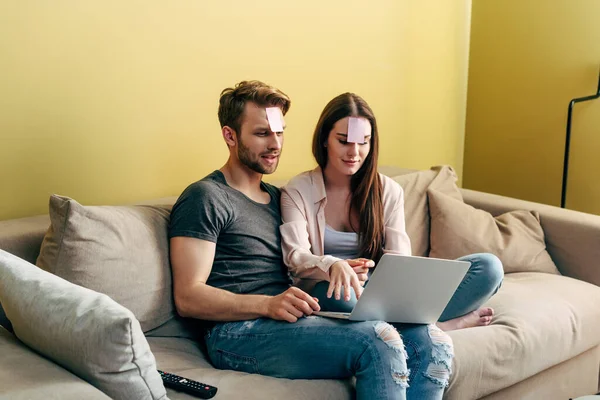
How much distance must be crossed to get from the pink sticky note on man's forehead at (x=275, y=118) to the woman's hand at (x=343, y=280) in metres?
0.46

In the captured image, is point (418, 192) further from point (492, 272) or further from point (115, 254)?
point (115, 254)

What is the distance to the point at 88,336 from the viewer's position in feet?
4.24

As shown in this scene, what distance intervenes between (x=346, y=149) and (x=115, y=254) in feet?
2.53

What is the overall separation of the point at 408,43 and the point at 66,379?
241 cm

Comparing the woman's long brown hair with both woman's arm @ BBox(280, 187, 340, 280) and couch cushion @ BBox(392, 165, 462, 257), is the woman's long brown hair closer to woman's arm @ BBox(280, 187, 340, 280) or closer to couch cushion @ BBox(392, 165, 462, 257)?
woman's arm @ BBox(280, 187, 340, 280)

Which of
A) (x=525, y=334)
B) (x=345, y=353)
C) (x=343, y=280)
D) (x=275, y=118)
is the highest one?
(x=275, y=118)

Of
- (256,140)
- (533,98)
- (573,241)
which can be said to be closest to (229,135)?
(256,140)

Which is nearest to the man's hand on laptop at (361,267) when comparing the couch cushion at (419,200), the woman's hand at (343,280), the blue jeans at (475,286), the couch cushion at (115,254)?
the woman's hand at (343,280)

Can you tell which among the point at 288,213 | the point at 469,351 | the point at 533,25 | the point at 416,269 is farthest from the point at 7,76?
the point at 533,25

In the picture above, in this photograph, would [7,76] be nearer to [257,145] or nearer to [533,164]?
[257,145]

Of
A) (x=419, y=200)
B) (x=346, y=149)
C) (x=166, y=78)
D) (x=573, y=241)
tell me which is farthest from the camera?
(x=419, y=200)

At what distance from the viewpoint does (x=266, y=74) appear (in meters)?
2.70

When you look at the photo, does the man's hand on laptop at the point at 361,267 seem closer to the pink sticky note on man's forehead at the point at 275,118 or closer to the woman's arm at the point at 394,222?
the woman's arm at the point at 394,222

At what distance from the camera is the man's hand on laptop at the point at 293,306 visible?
1787 millimetres
